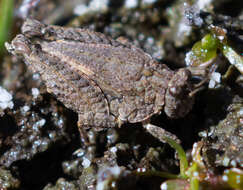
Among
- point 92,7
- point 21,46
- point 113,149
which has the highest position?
point 92,7

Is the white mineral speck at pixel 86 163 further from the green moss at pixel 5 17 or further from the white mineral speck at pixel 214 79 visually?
the green moss at pixel 5 17

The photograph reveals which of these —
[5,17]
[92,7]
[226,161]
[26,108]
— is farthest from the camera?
[92,7]

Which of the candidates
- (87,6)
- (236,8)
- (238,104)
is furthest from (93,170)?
(236,8)

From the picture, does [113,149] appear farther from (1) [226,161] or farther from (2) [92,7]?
(2) [92,7]

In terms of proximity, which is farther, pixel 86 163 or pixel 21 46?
pixel 21 46

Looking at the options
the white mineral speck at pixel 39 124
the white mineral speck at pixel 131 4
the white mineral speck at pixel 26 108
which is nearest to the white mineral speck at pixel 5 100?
the white mineral speck at pixel 26 108

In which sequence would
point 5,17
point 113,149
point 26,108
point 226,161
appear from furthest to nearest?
point 5,17
point 26,108
point 113,149
point 226,161

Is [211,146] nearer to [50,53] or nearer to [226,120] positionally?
[226,120]

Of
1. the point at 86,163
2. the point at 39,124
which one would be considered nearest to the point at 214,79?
the point at 86,163

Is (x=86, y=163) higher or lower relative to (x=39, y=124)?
lower
